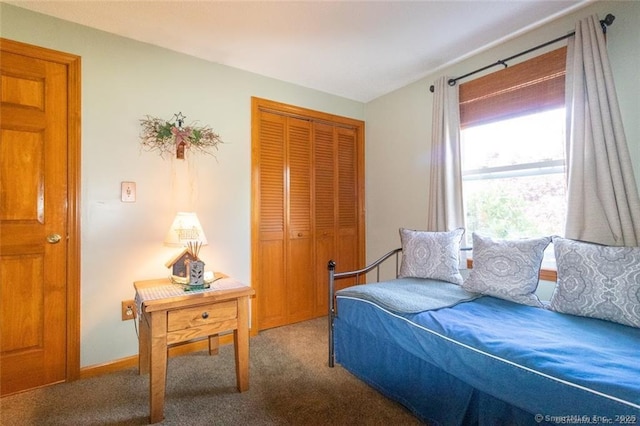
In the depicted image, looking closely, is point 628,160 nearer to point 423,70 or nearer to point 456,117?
point 456,117

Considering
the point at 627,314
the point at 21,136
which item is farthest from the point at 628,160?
the point at 21,136

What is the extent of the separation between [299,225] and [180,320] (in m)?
1.52

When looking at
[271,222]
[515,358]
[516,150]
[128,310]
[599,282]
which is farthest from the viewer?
[271,222]

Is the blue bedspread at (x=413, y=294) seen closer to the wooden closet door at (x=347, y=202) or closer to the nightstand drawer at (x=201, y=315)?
the nightstand drawer at (x=201, y=315)

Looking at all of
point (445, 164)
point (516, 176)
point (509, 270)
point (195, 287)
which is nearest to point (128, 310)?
point (195, 287)

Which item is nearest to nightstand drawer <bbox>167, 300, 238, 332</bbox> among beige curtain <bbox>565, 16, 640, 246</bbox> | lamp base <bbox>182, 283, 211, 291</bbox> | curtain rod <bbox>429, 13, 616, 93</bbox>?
lamp base <bbox>182, 283, 211, 291</bbox>

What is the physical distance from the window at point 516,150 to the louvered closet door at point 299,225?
1.46 m

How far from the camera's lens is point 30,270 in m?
1.80

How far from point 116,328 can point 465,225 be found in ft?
9.06

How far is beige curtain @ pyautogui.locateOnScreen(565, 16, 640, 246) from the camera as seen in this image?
1602mm

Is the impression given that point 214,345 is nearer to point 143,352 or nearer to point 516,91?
point 143,352

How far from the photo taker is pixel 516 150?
2189mm

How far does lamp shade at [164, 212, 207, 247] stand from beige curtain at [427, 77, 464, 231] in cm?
189

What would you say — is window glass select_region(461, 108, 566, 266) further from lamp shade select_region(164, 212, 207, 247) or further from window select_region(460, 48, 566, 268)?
lamp shade select_region(164, 212, 207, 247)
